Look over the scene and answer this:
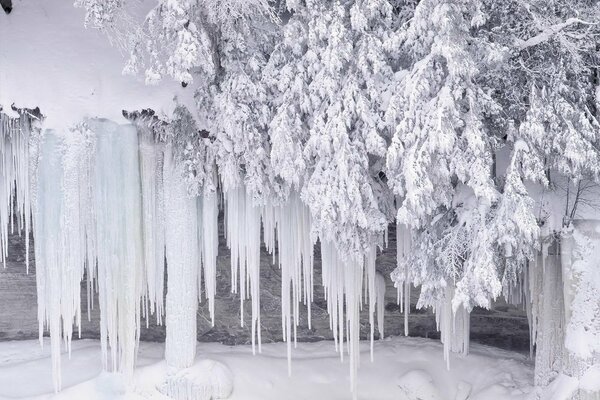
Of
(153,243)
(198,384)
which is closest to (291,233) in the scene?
(153,243)

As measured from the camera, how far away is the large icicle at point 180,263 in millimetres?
8602

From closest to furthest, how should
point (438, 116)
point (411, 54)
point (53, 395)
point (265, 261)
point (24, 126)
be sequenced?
point (438, 116), point (411, 54), point (24, 126), point (53, 395), point (265, 261)

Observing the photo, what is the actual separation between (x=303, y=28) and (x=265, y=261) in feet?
16.7

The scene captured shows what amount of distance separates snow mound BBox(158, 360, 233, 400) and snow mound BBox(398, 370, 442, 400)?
2.84 metres

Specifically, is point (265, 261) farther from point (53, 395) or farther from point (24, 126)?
point (24, 126)

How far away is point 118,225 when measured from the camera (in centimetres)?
851

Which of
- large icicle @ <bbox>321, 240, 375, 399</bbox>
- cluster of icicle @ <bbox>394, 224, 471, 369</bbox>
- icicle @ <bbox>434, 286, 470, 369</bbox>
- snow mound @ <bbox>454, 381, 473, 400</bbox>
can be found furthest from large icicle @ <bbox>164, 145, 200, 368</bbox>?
snow mound @ <bbox>454, 381, 473, 400</bbox>

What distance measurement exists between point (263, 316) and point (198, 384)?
10.9 ft

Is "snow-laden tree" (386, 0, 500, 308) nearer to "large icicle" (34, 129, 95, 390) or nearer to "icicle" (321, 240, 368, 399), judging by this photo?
"icicle" (321, 240, 368, 399)

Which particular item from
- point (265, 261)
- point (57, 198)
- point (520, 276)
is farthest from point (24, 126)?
point (520, 276)

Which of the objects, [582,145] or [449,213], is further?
[449,213]

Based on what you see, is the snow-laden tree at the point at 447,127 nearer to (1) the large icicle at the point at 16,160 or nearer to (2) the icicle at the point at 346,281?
(2) the icicle at the point at 346,281

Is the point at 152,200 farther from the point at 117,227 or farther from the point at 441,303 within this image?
the point at 441,303

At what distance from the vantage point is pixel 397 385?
10.4 meters
